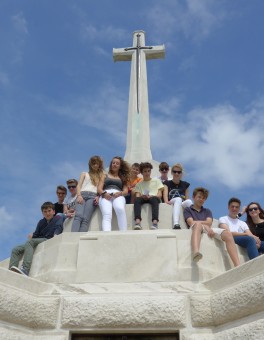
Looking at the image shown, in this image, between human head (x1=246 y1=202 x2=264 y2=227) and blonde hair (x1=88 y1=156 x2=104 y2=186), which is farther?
blonde hair (x1=88 y1=156 x2=104 y2=186)

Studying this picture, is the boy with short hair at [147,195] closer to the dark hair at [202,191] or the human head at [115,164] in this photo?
the human head at [115,164]

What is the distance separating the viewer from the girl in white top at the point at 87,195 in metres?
7.39

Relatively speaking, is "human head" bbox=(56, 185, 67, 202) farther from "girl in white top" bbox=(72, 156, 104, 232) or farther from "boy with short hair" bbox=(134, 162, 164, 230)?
"boy with short hair" bbox=(134, 162, 164, 230)

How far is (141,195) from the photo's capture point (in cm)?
791

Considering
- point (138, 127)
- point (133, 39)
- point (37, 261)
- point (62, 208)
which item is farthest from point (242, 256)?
point (133, 39)

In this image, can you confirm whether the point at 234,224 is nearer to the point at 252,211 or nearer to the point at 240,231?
the point at 240,231

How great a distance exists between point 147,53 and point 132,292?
37.3ft

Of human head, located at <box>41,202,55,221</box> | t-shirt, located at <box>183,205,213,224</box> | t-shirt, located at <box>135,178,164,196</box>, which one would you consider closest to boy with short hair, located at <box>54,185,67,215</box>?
human head, located at <box>41,202,55,221</box>

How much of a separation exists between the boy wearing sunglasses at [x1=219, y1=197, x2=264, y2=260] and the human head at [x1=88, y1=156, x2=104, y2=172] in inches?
102

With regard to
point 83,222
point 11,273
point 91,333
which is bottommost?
point 91,333

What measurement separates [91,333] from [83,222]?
2.41 meters

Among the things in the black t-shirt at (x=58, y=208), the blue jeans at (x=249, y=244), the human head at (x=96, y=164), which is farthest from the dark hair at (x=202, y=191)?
the black t-shirt at (x=58, y=208)

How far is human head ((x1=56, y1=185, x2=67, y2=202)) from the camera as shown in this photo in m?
9.39

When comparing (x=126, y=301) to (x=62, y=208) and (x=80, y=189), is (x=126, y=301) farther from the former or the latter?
(x=62, y=208)
